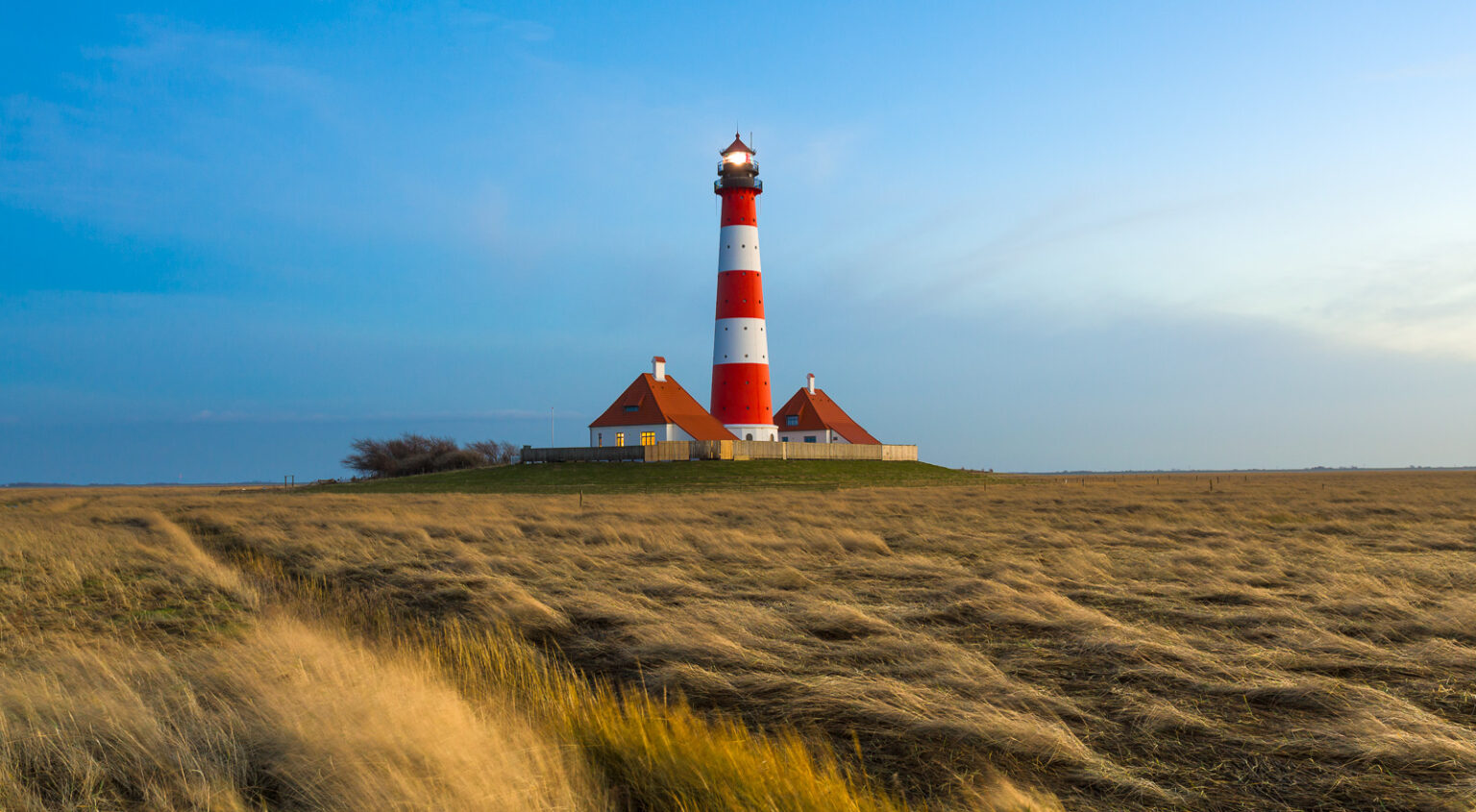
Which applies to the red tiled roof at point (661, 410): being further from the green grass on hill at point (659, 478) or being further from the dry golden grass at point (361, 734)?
the dry golden grass at point (361, 734)

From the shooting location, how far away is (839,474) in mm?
47375

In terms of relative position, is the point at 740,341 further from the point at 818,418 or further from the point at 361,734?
the point at 361,734

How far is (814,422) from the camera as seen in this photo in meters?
65.2

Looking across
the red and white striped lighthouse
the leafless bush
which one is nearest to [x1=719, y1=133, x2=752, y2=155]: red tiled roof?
A: the red and white striped lighthouse

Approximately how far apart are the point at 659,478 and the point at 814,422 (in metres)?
23.9

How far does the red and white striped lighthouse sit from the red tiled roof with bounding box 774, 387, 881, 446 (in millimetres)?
11984

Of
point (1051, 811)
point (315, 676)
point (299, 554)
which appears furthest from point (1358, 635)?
point (299, 554)

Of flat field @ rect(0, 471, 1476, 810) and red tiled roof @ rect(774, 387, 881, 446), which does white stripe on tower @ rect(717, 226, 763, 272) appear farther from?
flat field @ rect(0, 471, 1476, 810)

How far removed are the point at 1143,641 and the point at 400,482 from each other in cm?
4587

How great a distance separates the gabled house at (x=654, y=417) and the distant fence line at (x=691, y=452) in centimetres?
194

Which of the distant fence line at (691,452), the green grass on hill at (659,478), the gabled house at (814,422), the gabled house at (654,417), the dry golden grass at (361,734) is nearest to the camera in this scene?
the dry golden grass at (361,734)

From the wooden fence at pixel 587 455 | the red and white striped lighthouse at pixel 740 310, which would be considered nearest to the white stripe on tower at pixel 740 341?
the red and white striped lighthouse at pixel 740 310

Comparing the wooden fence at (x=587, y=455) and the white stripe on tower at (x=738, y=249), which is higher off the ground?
the white stripe on tower at (x=738, y=249)

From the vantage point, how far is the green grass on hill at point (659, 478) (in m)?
40.8
